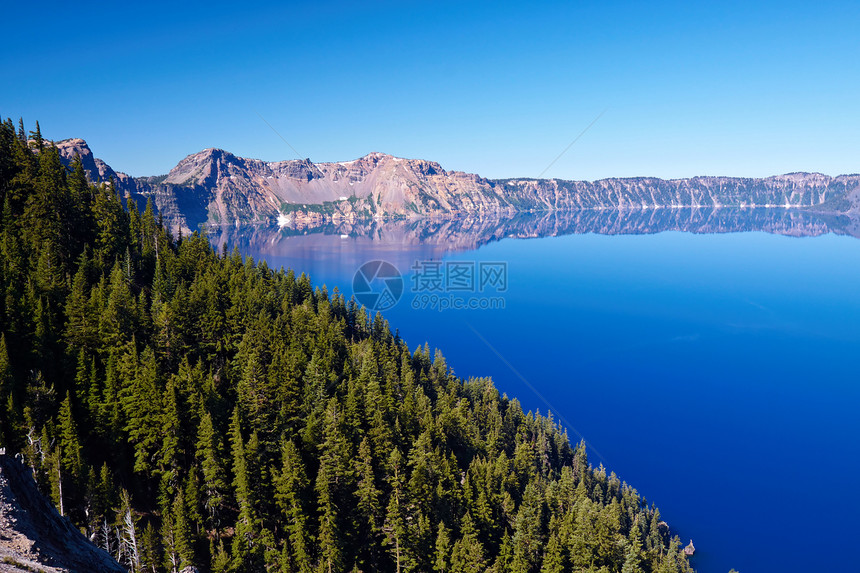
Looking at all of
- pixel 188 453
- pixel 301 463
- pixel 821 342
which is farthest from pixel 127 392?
pixel 821 342

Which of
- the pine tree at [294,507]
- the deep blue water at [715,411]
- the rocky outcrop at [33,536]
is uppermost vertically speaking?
the rocky outcrop at [33,536]

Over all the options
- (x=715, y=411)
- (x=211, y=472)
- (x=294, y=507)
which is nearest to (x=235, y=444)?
(x=211, y=472)

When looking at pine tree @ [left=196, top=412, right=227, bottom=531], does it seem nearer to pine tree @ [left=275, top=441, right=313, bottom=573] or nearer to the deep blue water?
pine tree @ [left=275, top=441, right=313, bottom=573]

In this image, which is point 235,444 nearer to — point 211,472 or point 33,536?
point 211,472

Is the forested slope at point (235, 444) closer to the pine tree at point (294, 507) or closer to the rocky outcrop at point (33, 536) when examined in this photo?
the pine tree at point (294, 507)

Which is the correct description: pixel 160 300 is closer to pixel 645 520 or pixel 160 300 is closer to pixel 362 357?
pixel 362 357

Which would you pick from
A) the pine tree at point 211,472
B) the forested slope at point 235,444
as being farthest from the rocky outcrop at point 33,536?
the pine tree at point 211,472

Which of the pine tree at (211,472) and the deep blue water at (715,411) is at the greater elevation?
the pine tree at (211,472)
